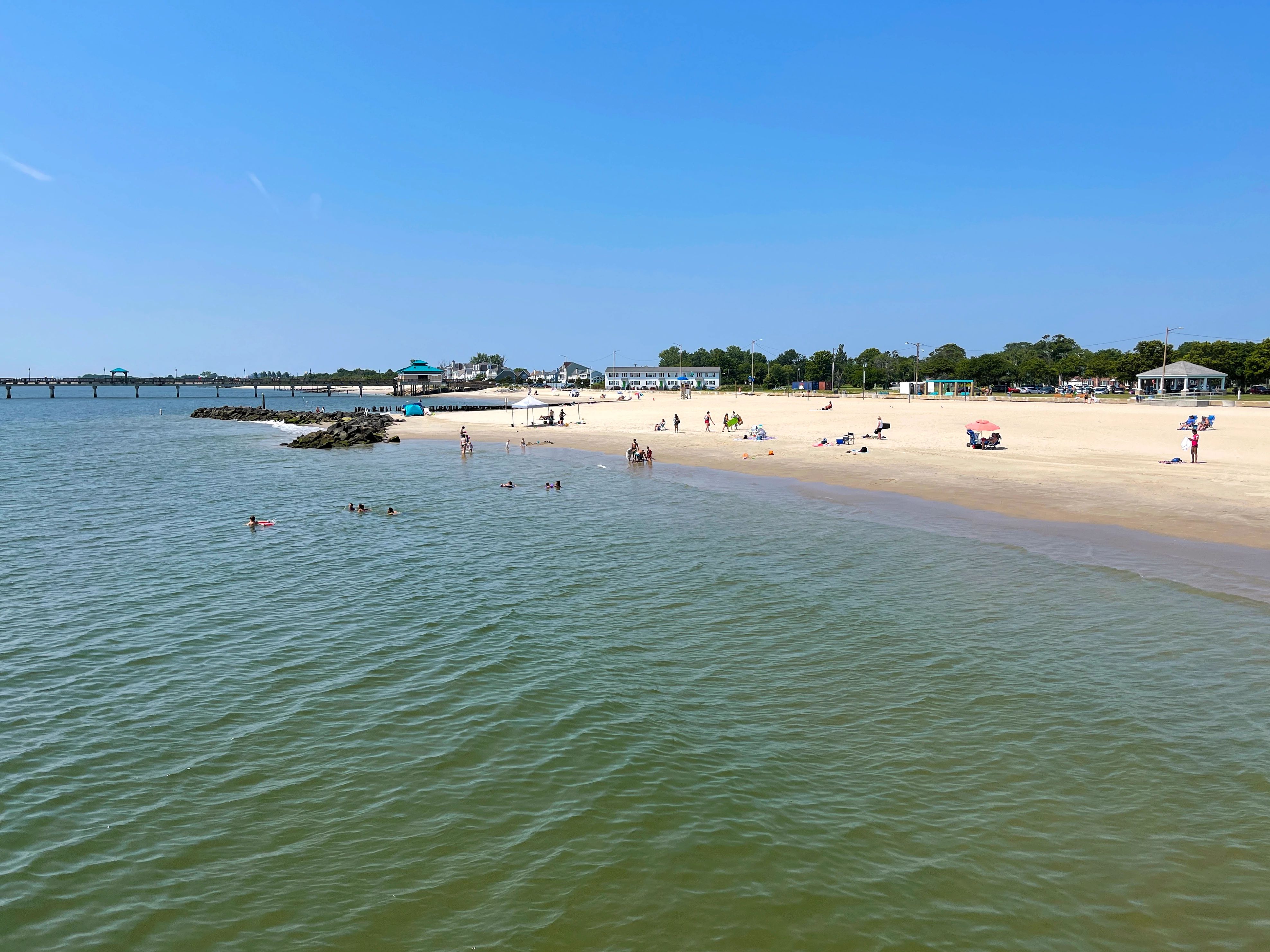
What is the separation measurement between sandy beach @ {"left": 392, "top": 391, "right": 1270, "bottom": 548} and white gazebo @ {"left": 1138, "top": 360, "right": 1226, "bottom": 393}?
29.8m

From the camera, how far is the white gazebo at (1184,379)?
108875mm

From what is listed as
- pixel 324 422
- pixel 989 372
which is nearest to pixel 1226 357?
pixel 989 372

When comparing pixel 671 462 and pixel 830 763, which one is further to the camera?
pixel 671 462

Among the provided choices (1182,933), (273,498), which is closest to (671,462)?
(273,498)

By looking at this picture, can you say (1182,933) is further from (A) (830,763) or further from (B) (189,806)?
(B) (189,806)

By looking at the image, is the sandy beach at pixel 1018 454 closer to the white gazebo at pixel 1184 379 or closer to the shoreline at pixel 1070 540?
the shoreline at pixel 1070 540

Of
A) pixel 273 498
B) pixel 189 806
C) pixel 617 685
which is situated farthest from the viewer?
pixel 273 498

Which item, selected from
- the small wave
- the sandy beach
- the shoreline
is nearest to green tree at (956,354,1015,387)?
the sandy beach

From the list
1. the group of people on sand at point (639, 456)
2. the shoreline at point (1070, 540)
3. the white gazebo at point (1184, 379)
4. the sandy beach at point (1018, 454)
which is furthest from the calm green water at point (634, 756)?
the white gazebo at point (1184, 379)

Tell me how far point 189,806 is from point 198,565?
14944 millimetres

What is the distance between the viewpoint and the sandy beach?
28172 mm

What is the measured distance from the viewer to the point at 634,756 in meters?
11.3

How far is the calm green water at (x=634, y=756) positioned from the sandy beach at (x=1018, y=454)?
9.07m

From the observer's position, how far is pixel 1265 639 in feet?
49.7
